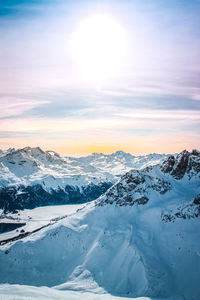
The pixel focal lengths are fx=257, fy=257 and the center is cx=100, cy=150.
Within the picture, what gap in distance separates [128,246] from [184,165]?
43.7 meters

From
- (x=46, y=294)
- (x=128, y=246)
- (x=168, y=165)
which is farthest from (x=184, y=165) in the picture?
(x=46, y=294)

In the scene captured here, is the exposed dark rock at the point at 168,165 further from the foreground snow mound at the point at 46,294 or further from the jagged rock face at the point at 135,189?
the foreground snow mound at the point at 46,294

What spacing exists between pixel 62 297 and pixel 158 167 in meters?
62.9

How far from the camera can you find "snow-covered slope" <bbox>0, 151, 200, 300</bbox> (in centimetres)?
6219

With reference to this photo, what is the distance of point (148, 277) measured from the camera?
61.4 m

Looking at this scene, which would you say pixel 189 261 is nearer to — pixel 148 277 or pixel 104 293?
pixel 148 277

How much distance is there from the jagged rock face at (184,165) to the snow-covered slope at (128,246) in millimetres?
381

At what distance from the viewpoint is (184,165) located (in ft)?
330

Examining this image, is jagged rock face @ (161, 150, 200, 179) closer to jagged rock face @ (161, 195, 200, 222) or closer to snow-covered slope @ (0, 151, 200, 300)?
snow-covered slope @ (0, 151, 200, 300)

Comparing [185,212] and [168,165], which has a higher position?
[168,165]

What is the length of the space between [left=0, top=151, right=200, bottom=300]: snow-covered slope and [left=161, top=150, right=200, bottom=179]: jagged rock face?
0.38 metres

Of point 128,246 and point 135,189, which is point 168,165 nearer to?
point 135,189

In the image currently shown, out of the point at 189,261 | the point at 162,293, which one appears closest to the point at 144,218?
the point at 189,261

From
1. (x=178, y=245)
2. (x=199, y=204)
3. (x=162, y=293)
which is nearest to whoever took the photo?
(x=162, y=293)
